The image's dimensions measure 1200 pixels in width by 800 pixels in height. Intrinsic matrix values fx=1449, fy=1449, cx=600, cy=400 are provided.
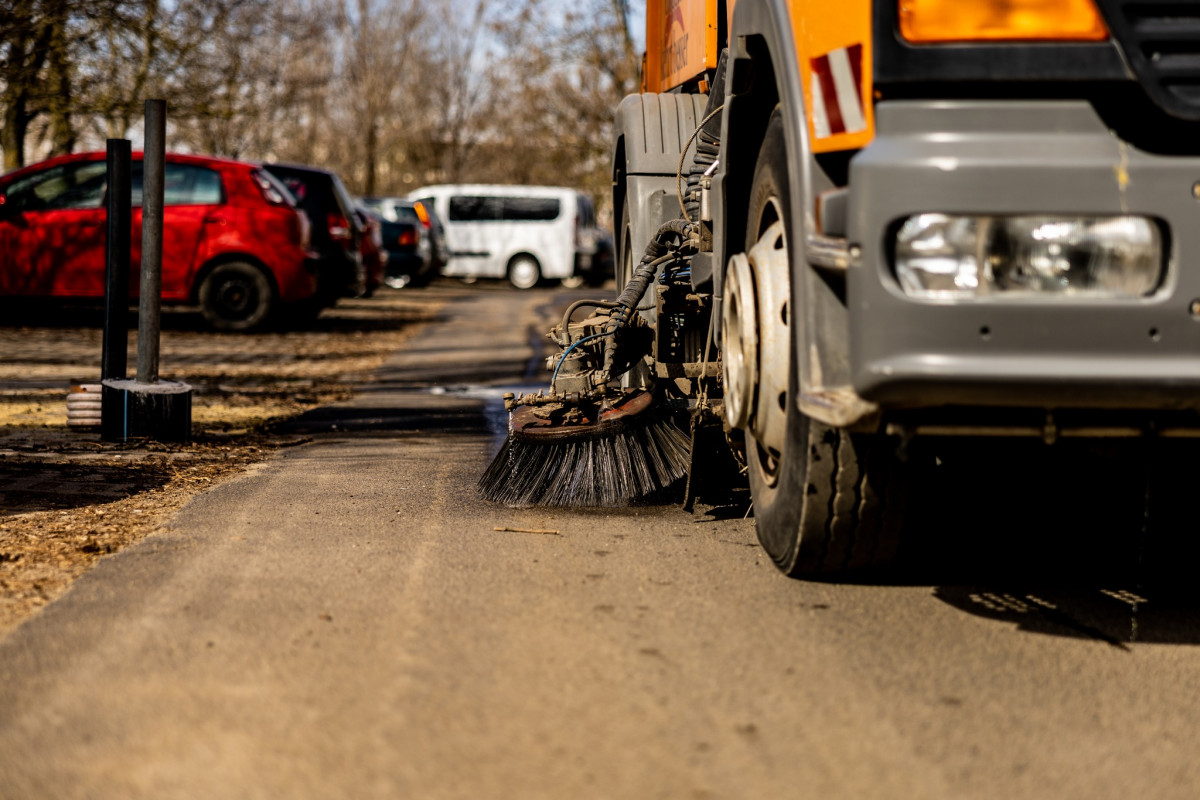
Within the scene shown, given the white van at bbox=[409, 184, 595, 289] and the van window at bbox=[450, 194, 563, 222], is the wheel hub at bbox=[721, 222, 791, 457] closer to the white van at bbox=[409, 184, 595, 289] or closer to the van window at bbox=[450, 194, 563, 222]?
the white van at bbox=[409, 184, 595, 289]

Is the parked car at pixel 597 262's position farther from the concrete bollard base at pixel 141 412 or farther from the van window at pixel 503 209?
the concrete bollard base at pixel 141 412

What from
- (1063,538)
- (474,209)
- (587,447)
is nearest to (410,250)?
(474,209)

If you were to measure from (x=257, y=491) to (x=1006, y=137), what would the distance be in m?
3.35

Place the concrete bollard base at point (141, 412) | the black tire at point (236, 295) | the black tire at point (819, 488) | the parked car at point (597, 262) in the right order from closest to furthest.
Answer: the black tire at point (819, 488)
the concrete bollard base at point (141, 412)
the black tire at point (236, 295)
the parked car at point (597, 262)

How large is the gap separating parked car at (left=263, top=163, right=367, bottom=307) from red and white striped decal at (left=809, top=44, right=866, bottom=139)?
11782 mm

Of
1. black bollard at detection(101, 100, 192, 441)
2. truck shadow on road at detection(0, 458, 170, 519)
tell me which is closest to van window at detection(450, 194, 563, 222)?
black bollard at detection(101, 100, 192, 441)

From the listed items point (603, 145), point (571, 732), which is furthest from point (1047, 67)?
point (603, 145)

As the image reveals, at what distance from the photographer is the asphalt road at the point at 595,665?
249 centimetres

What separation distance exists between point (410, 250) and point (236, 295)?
34.7 ft

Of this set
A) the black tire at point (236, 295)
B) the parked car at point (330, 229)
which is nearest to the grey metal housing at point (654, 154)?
the black tire at point (236, 295)

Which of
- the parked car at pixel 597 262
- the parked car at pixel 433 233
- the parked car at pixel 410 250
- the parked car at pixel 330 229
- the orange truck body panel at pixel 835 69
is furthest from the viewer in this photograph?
the parked car at pixel 597 262

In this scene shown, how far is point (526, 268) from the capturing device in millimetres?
31281

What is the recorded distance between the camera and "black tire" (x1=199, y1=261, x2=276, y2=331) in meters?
14.1

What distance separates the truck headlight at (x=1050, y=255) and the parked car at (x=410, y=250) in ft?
72.6
